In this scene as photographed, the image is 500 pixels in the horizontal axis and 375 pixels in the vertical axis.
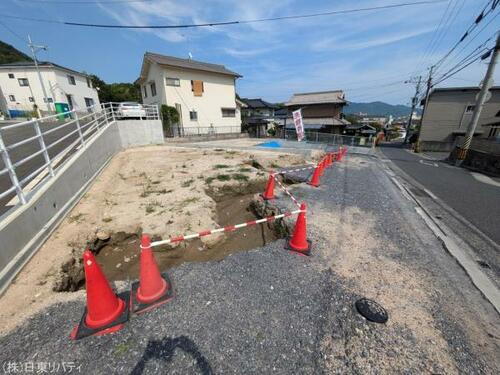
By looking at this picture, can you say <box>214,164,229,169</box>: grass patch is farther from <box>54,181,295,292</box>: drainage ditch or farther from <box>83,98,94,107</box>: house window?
<box>83,98,94,107</box>: house window

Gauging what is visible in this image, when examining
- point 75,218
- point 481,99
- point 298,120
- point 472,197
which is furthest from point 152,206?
point 481,99

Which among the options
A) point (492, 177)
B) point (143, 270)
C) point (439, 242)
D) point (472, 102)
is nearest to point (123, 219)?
point (143, 270)

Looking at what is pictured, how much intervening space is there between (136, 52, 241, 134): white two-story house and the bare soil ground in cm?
1495

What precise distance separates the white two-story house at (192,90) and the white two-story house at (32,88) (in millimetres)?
10709

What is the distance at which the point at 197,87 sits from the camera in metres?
22.4

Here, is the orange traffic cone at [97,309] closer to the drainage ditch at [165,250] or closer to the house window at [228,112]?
the drainage ditch at [165,250]

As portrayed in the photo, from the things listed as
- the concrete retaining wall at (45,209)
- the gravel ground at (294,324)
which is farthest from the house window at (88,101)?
the gravel ground at (294,324)

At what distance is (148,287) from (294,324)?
5.27ft

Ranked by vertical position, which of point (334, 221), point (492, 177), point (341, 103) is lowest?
Result: point (492, 177)

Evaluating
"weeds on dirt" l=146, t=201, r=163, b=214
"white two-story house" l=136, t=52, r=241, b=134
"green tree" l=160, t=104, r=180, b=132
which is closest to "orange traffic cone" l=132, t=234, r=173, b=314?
"weeds on dirt" l=146, t=201, r=163, b=214

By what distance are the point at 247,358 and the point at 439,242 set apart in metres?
3.99

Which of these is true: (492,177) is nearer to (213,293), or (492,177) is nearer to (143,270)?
(213,293)

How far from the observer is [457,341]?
6.84ft

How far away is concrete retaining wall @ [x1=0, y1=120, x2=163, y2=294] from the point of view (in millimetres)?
2742
